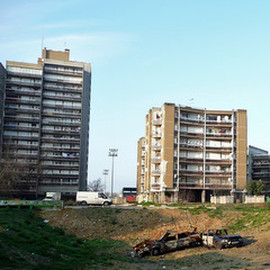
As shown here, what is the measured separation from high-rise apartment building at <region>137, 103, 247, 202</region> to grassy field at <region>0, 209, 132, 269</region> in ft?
191

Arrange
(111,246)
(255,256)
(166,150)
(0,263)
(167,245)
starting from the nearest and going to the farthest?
(0,263)
(255,256)
(167,245)
(111,246)
(166,150)

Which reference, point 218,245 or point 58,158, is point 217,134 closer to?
point 58,158

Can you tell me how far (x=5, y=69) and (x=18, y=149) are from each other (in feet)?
83.4

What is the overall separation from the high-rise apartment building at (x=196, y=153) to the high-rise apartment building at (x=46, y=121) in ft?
104

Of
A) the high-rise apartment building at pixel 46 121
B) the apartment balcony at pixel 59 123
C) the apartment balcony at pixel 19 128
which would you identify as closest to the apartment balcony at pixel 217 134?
the high-rise apartment building at pixel 46 121

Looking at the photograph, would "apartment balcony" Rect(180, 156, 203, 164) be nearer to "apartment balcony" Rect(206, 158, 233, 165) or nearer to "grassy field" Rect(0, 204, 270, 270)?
"apartment balcony" Rect(206, 158, 233, 165)

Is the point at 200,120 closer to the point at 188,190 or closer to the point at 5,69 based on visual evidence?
the point at 188,190

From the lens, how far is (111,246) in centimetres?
3672

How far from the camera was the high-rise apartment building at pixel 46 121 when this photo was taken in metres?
118

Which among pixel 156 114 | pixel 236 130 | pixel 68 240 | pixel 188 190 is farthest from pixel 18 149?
pixel 68 240

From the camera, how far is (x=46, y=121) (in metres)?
121

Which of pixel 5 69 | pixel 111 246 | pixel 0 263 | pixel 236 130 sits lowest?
pixel 111 246

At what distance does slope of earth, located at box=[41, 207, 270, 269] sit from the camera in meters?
29.8

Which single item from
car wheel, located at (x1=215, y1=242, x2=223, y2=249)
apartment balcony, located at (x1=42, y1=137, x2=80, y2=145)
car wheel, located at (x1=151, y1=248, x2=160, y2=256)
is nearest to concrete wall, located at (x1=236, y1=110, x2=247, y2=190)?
apartment balcony, located at (x1=42, y1=137, x2=80, y2=145)
